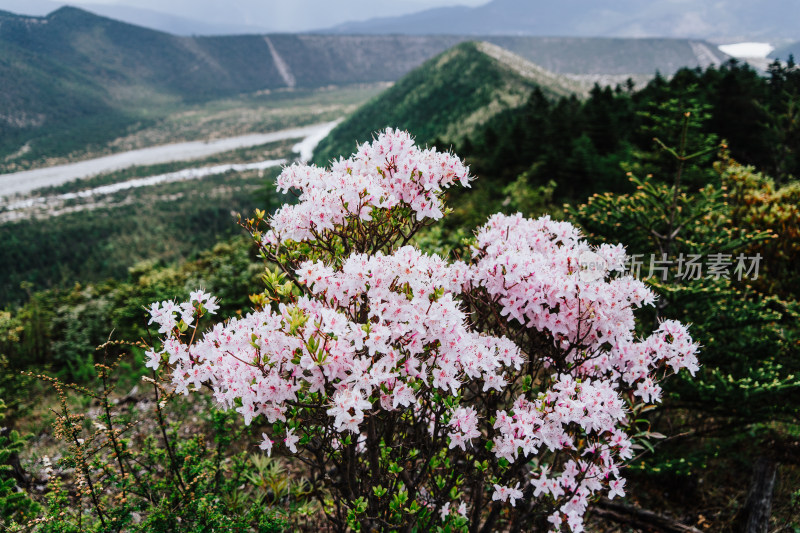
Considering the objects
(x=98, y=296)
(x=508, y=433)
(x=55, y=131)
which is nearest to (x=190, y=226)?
(x=98, y=296)

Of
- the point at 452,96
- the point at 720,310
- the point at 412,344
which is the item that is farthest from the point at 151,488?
the point at 452,96

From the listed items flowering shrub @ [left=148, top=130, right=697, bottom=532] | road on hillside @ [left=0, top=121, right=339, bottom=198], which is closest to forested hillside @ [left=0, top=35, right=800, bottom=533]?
flowering shrub @ [left=148, top=130, right=697, bottom=532]

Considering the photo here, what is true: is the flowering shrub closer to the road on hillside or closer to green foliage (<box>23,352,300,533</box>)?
green foliage (<box>23,352,300,533</box>)

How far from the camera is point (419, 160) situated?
8.89 feet

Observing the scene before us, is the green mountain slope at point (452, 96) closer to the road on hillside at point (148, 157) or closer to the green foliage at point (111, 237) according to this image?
the green foliage at point (111, 237)

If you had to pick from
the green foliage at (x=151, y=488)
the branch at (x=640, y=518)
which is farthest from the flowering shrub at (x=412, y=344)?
the branch at (x=640, y=518)

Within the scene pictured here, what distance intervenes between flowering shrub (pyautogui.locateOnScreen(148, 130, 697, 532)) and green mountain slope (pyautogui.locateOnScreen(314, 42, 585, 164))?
5203 centimetres

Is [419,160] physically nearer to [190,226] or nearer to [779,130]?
[779,130]

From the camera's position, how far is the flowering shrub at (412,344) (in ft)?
7.09

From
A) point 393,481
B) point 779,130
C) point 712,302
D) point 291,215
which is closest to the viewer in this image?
point 291,215

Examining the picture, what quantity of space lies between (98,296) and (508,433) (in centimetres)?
1413

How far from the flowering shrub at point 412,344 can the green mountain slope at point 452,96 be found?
52.0 metres

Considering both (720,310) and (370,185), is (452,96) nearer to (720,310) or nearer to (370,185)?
(720,310)

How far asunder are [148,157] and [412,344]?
160 m
